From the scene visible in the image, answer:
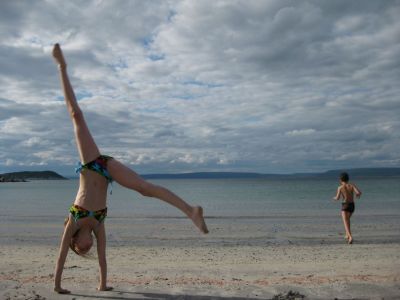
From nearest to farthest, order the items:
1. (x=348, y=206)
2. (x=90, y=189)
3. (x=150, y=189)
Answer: (x=150, y=189)
(x=90, y=189)
(x=348, y=206)

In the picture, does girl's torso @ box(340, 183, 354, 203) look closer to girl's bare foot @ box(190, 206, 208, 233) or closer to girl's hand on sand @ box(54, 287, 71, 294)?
girl's bare foot @ box(190, 206, 208, 233)

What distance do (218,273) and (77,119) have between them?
4.04 metres

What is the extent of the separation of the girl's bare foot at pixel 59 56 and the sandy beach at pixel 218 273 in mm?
3294

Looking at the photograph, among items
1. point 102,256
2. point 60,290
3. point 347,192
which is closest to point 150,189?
point 102,256

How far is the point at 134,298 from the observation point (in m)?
5.66

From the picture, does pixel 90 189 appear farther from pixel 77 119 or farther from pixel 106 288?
pixel 106 288

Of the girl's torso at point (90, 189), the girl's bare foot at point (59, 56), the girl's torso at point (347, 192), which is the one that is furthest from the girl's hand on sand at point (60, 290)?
the girl's torso at point (347, 192)

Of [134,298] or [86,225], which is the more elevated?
[86,225]

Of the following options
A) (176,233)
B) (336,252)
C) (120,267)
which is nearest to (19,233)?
(176,233)

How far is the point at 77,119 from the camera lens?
550 centimetres

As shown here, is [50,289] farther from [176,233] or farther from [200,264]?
[176,233]

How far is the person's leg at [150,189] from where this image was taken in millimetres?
5095

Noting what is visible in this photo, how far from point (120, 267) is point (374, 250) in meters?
6.84

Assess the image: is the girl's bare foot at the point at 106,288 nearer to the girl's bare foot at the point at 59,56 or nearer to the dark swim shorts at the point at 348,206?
the girl's bare foot at the point at 59,56
